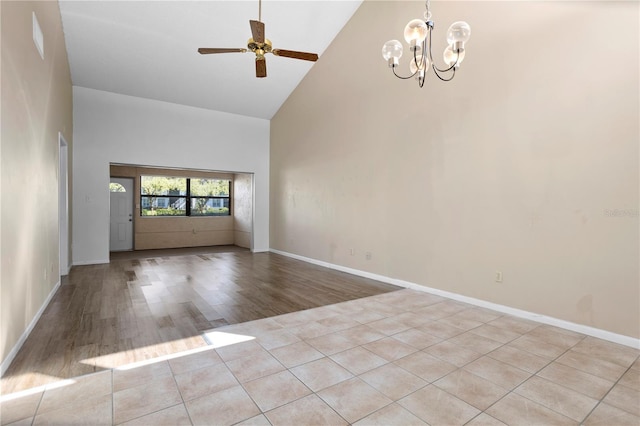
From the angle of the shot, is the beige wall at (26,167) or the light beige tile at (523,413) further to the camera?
the beige wall at (26,167)

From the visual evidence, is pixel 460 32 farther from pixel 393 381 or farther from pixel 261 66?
pixel 393 381

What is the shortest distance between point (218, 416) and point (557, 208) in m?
3.48

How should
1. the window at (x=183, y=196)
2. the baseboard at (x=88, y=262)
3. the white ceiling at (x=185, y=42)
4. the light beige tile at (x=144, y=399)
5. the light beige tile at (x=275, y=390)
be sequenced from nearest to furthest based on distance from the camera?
the light beige tile at (x=144, y=399), the light beige tile at (x=275, y=390), the white ceiling at (x=185, y=42), the baseboard at (x=88, y=262), the window at (x=183, y=196)

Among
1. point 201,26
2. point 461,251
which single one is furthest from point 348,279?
point 201,26

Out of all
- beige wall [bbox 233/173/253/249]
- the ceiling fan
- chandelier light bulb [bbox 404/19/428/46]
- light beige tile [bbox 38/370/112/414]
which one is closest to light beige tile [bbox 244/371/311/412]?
light beige tile [bbox 38/370/112/414]

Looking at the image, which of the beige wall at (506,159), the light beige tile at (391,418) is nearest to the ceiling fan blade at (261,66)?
the beige wall at (506,159)

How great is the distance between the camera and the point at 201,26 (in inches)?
203

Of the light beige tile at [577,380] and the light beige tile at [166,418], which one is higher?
the light beige tile at [166,418]

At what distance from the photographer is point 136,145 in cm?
669

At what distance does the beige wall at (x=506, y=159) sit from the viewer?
9.50 ft

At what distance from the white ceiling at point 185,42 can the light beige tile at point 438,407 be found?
544 cm

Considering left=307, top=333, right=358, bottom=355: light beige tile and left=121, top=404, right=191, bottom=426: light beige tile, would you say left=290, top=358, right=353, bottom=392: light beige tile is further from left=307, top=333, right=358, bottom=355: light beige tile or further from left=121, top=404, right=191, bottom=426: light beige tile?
left=121, top=404, right=191, bottom=426: light beige tile

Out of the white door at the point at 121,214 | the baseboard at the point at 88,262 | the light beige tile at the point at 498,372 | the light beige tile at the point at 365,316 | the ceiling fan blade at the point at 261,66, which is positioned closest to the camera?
the light beige tile at the point at 498,372

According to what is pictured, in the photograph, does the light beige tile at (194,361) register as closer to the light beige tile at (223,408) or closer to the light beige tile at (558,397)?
the light beige tile at (223,408)
